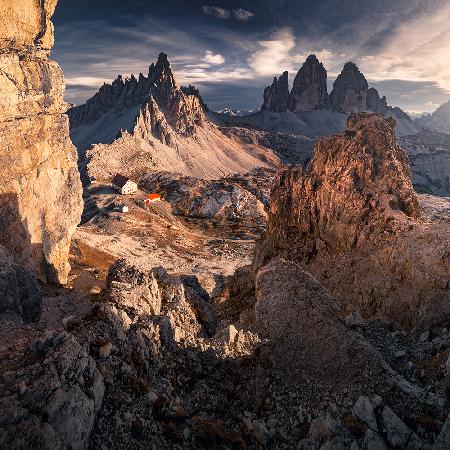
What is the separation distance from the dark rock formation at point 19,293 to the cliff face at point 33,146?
62.0 ft

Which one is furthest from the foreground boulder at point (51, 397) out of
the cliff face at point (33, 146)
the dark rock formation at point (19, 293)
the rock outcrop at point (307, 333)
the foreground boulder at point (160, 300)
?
the cliff face at point (33, 146)

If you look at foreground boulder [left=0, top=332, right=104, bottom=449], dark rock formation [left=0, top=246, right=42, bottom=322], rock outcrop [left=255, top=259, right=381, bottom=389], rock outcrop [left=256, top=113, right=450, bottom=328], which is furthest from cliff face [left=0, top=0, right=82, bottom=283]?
foreground boulder [left=0, top=332, right=104, bottom=449]

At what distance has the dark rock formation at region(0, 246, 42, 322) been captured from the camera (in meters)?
22.5

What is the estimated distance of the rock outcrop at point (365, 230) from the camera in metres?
28.1

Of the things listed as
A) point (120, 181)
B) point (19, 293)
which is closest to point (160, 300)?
point (19, 293)

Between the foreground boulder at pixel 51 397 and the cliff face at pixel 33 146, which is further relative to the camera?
the cliff face at pixel 33 146

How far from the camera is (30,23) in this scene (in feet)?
153

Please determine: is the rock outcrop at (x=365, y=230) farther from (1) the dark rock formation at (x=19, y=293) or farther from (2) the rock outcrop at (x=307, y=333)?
(1) the dark rock formation at (x=19, y=293)

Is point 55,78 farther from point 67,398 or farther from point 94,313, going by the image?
point 67,398

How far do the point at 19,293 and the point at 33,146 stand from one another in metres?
30.5

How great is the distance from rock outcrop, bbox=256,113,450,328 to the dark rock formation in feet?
80.1

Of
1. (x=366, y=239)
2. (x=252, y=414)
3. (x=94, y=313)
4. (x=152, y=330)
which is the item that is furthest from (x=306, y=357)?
(x=366, y=239)

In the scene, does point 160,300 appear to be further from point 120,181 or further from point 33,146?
point 120,181

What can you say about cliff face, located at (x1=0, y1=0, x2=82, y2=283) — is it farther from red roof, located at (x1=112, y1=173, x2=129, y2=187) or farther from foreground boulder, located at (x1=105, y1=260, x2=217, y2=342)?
red roof, located at (x1=112, y1=173, x2=129, y2=187)
